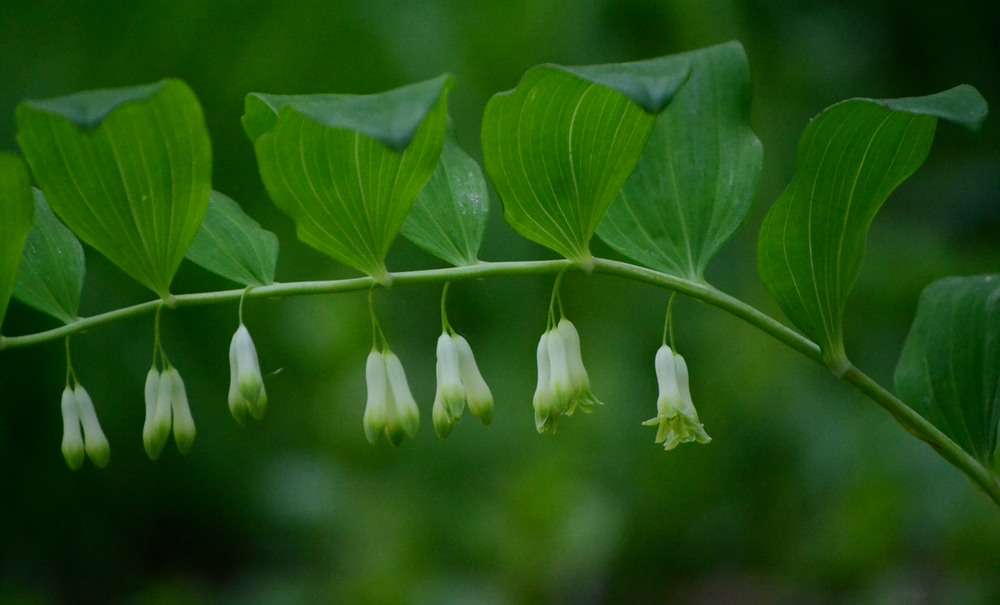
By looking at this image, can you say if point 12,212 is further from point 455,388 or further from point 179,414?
point 455,388

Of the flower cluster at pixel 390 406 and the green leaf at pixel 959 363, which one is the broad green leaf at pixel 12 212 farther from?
the green leaf at pixel 959 363

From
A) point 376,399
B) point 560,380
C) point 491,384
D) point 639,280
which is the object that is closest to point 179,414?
point 376,399

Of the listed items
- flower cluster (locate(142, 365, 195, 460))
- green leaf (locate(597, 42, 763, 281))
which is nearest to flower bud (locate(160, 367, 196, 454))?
flower cluster (locate(142, 365, 195, 460))

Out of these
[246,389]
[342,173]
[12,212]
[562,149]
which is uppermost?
[562,149]

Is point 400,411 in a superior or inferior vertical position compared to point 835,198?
inferior

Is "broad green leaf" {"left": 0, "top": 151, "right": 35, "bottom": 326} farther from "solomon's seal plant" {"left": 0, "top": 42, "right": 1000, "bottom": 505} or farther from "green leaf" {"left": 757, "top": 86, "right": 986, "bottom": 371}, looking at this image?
"green leaf" {"left": 757, "top": 86, "right": 986, "bottom": 371}

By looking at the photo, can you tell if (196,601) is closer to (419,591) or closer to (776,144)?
(419,591)

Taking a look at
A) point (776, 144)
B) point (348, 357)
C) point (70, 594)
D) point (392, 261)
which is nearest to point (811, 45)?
point (776, 144)
